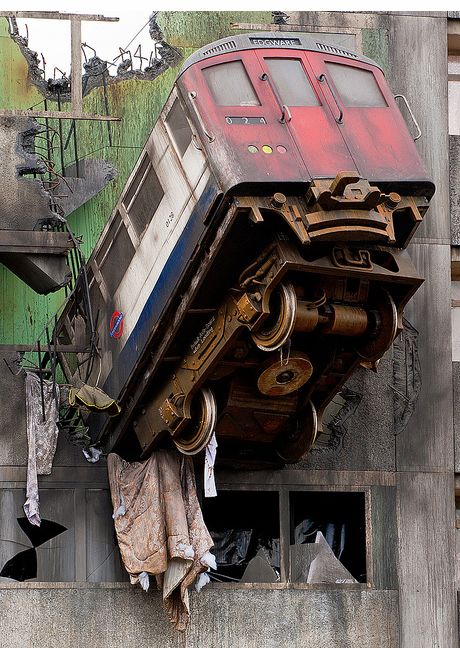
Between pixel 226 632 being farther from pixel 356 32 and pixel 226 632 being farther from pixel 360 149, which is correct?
pixel 356 32

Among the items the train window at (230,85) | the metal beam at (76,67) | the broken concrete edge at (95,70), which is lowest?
the train window at (230,85)

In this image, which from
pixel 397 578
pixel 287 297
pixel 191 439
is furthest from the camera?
pixel 397 578

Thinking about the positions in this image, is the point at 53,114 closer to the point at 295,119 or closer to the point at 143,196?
the point at 143,196

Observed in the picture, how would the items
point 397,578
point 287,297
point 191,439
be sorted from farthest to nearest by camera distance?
point 397,578, point 191,439, point 287,297

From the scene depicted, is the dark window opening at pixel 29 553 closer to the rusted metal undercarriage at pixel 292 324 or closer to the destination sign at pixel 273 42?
the rusted metal undercarriage at pixel 292 324

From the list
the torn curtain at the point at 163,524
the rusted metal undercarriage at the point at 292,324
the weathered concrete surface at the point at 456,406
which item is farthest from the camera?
the weathered concrete surface at the point at 456,406

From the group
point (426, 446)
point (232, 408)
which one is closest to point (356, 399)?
point (426, 446)

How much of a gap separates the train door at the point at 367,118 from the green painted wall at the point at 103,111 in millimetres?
3868

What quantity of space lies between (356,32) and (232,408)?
5.51 meters

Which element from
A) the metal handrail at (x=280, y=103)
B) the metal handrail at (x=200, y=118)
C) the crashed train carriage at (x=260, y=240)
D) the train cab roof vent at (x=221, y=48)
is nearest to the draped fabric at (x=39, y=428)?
the crashed train carriage at (x=260, y=240)

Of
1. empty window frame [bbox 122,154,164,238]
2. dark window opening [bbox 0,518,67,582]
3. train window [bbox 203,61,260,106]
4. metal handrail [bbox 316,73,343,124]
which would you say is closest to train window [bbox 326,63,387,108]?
metal handrail [bbox 316,73,343,124]

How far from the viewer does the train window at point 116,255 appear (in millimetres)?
20062

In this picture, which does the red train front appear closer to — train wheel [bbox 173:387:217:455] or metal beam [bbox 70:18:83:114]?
metal beam [bbox 70:18:83:114]

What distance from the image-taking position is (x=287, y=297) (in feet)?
59.3
